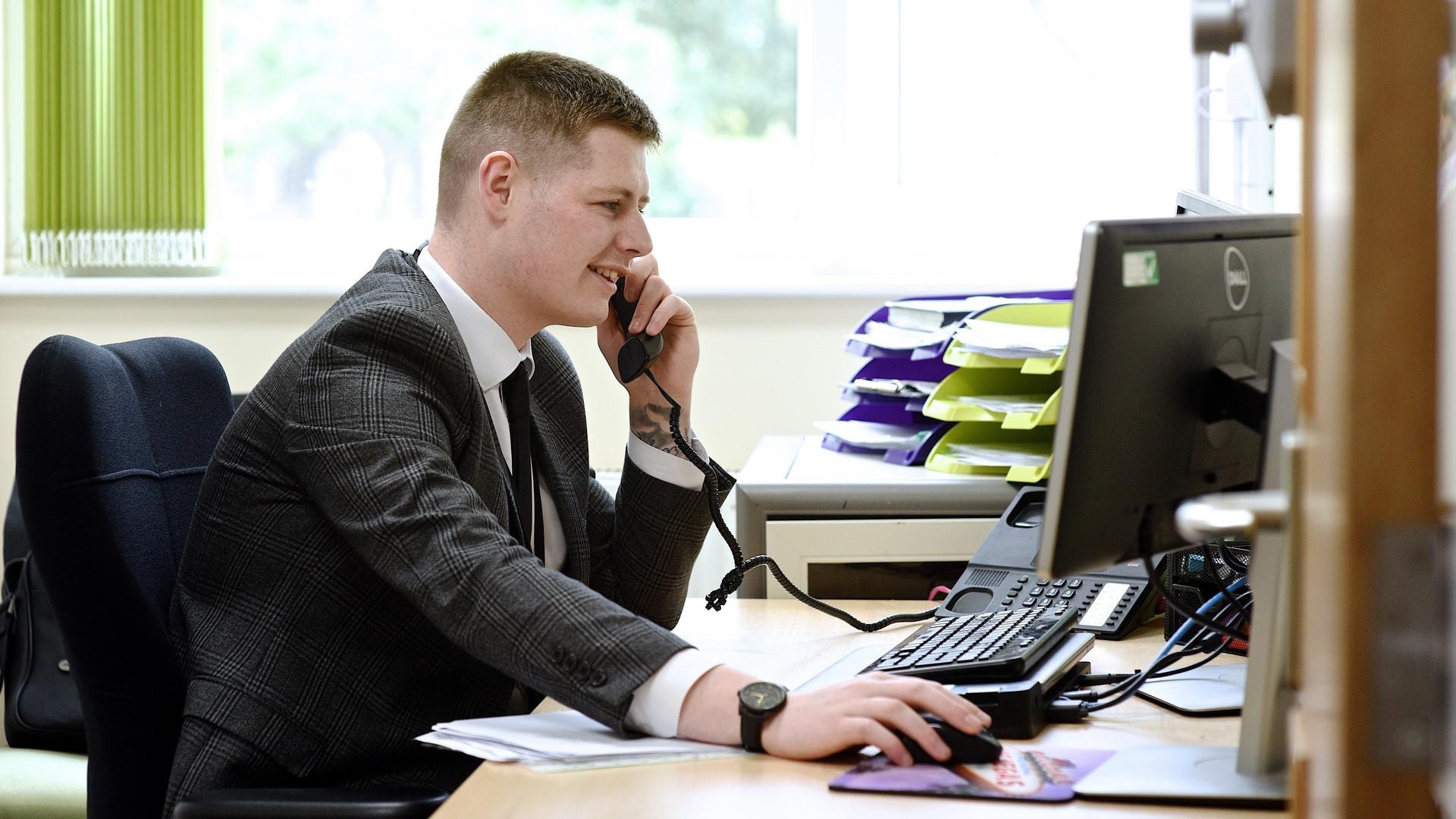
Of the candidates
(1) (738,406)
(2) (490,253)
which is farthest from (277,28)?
(2) (490,253)

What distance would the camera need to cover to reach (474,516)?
3.69ft

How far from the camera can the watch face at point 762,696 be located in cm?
100

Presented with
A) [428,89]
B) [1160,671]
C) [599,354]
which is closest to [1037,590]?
[1160,671]

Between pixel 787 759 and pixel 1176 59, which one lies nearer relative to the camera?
pixel 787 759

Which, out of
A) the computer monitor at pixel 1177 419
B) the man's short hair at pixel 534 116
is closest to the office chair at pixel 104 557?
the man's short hair at pixel 534 116

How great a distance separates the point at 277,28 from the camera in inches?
111

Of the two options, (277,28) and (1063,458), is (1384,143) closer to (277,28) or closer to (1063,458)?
(1063,458)

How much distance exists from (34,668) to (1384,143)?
215 cm

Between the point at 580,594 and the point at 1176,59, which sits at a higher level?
the point at 1176,59

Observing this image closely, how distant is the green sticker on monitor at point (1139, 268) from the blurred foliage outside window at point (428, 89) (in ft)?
6.18

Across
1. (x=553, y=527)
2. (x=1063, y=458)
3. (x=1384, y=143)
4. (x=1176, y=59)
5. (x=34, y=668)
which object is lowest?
(x=34, y=668)

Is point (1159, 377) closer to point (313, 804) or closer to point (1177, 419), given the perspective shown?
point (1177, 419)

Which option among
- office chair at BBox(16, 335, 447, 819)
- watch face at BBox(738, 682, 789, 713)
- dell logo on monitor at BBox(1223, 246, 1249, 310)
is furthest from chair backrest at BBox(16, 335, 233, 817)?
dell logo on monitor at BBox(1223, 246, 1249, 310)

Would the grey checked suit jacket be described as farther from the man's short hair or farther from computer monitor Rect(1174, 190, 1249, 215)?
computer monitor Rect(1174, 190, 1249, 215)
